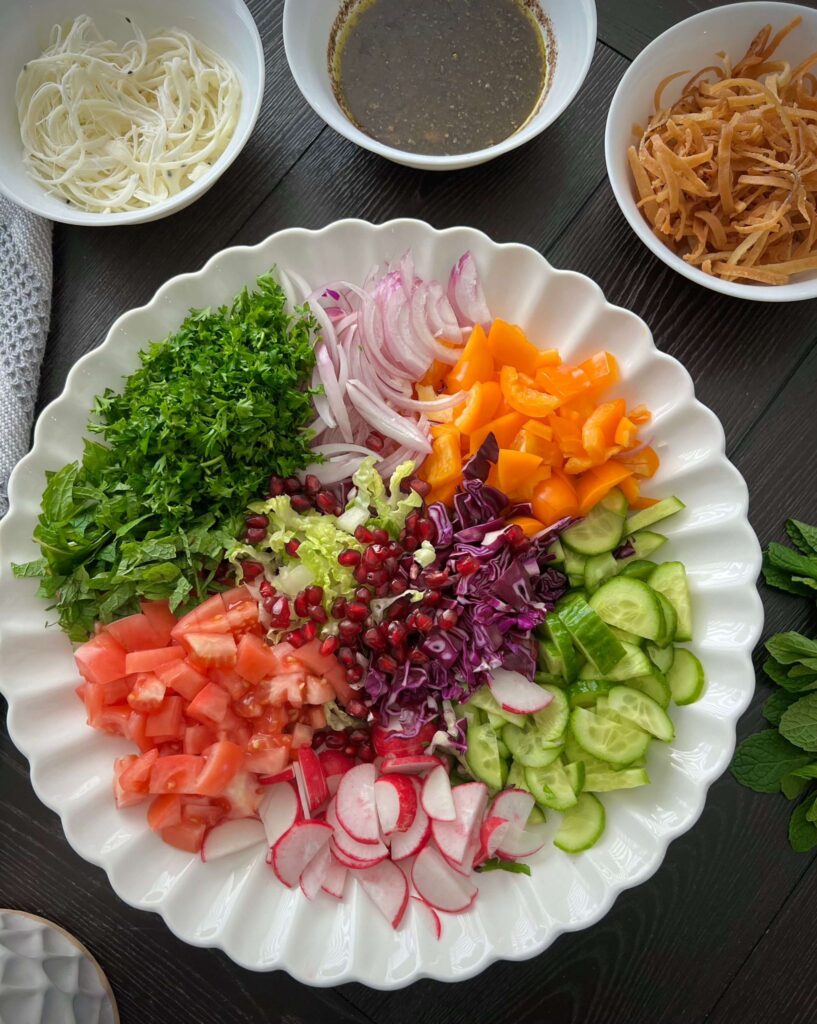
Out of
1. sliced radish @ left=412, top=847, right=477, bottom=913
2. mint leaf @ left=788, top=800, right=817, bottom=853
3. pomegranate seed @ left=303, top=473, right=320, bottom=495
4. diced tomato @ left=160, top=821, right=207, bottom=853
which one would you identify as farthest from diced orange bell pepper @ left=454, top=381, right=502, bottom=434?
mint leaf @ left=788, top=800, right=817, bottom=853

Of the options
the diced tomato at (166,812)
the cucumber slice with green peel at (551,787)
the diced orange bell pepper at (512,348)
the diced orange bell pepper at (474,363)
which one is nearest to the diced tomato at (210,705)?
the diced tomato at (166,812)

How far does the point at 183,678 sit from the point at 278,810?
1.37 feet

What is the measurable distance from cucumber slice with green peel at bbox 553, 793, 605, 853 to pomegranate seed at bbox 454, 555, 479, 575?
0.60 m

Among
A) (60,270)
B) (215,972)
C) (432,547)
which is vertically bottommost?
(215,972)

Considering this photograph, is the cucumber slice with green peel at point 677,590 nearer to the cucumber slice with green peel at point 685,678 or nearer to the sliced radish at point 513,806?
the cucumber slice with green peel at point 685,678

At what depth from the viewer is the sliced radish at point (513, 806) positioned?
6.10ft

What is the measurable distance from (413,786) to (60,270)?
1812 millimetres

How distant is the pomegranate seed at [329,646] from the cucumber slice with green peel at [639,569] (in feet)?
2.46

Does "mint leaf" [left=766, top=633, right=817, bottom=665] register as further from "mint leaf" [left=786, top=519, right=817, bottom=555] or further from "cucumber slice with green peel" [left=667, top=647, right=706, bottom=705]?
"cucumber slice with green peel" [left=667, top=647, right=706, bottom=705]

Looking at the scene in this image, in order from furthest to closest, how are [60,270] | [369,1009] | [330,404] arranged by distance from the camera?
[60,270] → [369,1009] → [330,404]

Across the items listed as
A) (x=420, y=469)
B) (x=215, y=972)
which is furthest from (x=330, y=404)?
(x=215, y=972)

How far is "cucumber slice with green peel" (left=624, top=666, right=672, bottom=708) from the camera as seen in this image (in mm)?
1873

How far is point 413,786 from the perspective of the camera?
1.91 meters

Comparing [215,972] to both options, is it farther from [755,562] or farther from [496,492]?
[755,562]
